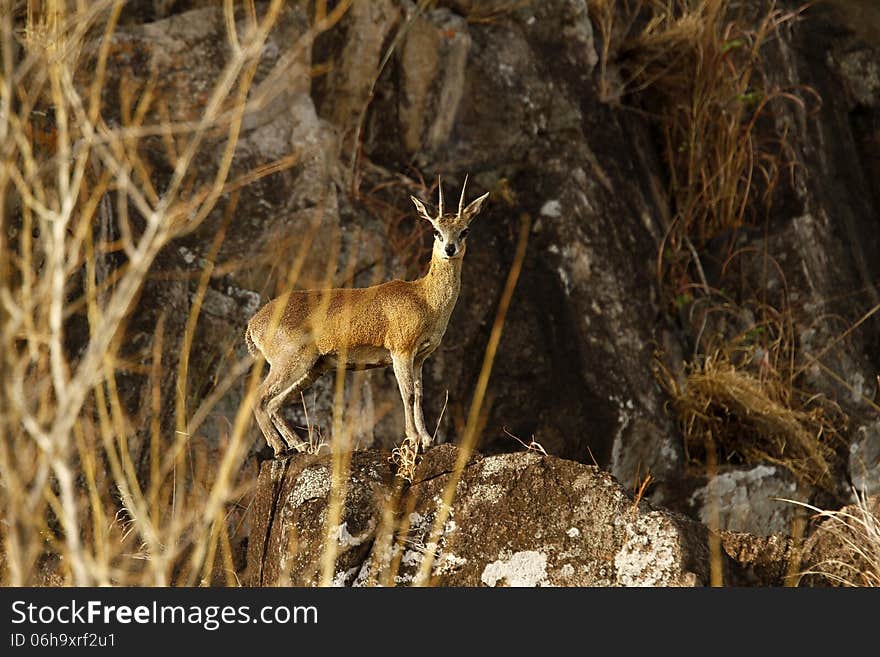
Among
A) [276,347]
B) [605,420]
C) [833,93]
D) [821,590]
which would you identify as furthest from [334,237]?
[833,93]

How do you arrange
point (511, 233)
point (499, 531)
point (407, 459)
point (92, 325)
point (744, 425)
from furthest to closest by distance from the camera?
point (744, 425) < point (511, 233) < point (407, 459) < point (499, 531) < point (92, 325)

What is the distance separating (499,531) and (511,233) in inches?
173

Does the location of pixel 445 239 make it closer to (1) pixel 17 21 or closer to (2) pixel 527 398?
(2) pixel 527 398

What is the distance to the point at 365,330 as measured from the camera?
5312 millimetres

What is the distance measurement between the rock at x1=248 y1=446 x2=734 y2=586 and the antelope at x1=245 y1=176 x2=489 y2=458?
1.64ft

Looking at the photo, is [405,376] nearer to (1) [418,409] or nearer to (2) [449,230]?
(1) [418,409]

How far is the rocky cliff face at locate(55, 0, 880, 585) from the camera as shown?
800 cm

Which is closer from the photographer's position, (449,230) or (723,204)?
(449,230)

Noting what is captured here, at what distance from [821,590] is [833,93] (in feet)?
25.4

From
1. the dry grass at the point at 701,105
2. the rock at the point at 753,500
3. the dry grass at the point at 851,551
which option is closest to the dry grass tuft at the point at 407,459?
the dry grass at the point at 851,551

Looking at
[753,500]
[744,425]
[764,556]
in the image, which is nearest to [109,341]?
[764,556]

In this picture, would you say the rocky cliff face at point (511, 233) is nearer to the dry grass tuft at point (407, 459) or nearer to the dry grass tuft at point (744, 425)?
the dry grass tuft at point (744, 425)

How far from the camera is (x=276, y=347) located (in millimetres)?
5383

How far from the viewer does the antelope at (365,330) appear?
530cm
